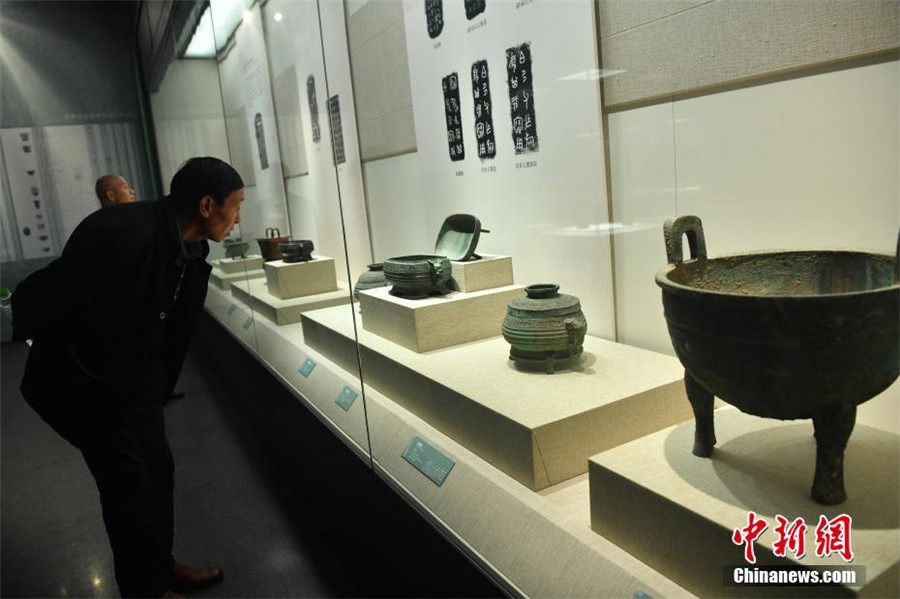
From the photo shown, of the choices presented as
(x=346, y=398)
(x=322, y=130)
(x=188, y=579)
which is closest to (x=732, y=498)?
(x=346, y=398)

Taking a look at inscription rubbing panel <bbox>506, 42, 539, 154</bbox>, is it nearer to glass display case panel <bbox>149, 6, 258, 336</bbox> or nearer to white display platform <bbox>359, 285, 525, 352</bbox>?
white display platform <bbox>359, 285, 525, 352</bbox>

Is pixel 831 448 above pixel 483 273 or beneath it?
beneath

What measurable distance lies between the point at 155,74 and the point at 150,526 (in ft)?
15.2

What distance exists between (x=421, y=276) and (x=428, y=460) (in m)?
0.76

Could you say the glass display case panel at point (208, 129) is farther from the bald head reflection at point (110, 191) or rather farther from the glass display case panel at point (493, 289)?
the glass display case panel at point (493, 289)

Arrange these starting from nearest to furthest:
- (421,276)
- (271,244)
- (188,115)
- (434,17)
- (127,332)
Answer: (127,332), (421,276), (434,17), (271,244), (188,115)

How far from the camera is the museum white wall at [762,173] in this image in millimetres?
1267

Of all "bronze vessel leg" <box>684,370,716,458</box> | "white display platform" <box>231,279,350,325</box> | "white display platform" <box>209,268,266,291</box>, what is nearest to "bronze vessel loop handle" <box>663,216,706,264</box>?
"bronze vessel leg" <box>684,370,716,458</box>

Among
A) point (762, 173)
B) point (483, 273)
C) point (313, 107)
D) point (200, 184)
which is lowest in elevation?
point (483, 273)

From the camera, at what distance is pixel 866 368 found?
3.05 feet

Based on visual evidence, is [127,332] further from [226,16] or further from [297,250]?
[226,16]

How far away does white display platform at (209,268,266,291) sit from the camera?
154 inches

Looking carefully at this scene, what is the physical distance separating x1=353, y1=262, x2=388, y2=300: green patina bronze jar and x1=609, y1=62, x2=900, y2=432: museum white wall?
1.23 meters

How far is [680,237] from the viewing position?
1246 mm
